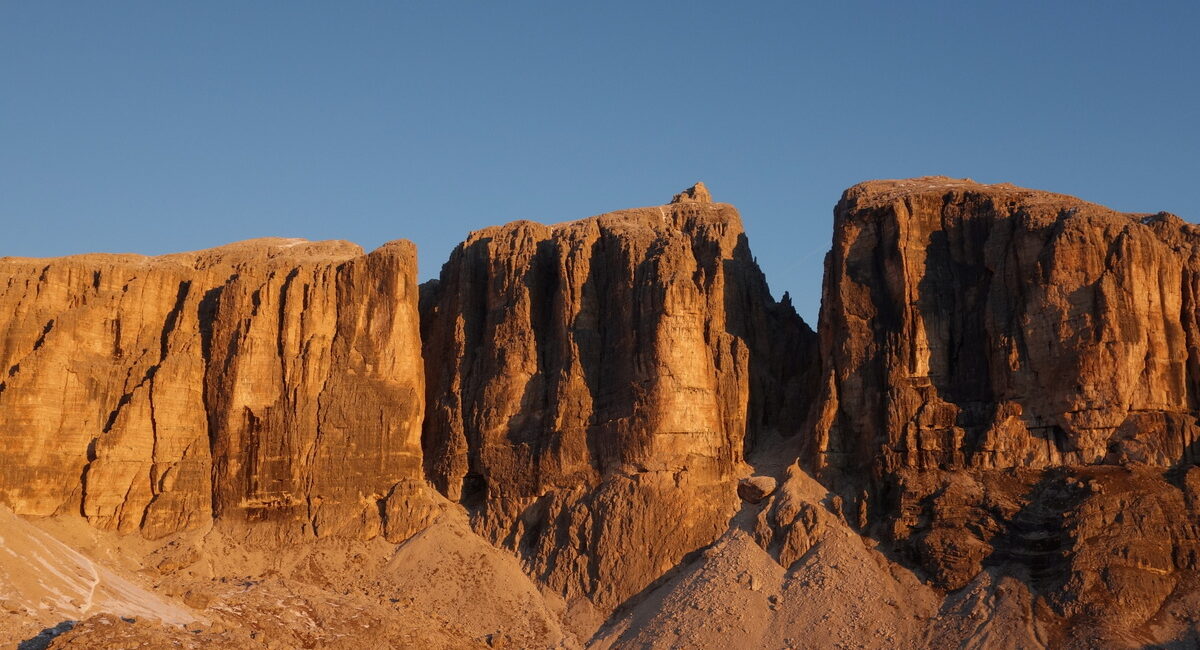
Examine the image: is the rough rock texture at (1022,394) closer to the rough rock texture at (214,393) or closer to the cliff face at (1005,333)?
the cliff face at (1005,333)

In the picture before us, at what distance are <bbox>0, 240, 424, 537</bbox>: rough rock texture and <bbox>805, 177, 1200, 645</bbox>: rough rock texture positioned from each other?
18689mm

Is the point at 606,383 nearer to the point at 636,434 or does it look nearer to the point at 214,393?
the point at 636,434

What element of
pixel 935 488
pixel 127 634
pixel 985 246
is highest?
pixel 985 246

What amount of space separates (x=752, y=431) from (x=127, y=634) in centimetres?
2967

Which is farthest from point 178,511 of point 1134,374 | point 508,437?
point 1134,374

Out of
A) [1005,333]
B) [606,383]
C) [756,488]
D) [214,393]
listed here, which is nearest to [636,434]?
[606,383]

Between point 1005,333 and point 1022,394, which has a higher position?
point 1005,333

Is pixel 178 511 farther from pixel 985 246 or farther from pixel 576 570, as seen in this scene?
pixel 985 246

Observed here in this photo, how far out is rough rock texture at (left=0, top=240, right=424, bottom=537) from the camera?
233ft

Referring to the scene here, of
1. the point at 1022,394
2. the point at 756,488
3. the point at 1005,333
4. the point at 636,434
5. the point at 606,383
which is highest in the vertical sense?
the point at 1005,333

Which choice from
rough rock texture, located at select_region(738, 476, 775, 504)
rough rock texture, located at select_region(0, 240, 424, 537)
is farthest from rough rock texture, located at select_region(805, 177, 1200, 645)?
rough rock texture, located at select_region(0, 240, 424, 537)

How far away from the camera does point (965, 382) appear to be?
69312mm

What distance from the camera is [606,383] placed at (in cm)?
7262

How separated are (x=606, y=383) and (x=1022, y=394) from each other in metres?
17.1
